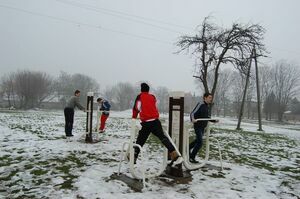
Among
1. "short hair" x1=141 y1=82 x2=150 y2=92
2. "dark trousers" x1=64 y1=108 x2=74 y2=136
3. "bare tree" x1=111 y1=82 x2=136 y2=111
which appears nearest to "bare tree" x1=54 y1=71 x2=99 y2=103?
"bare tree" x1=111 y1=82 x2=136 y2=111

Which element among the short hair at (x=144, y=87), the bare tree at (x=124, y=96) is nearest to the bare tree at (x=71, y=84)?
the bare tree at (x=124, y=96)

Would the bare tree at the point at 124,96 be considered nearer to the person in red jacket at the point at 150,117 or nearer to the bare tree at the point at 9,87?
the bare tree at the point at 9,87

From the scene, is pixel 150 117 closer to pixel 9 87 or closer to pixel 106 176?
pixel 106 176

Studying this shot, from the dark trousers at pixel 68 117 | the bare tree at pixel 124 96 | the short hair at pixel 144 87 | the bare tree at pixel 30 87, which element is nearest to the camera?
the short hair at pixel 144 87

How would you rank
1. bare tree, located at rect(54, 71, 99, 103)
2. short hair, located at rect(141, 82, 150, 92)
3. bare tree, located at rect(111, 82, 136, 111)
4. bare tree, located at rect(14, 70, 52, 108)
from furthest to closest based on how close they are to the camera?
bare tree, located at rect(111, 82, 136, 111), bare tree, located at rect(54, 71, 99, 103), bare tree, located at rect(14, 70, 52, 108), short hair, located at rect(141, 82, 150, 92)

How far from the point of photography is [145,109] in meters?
5.76

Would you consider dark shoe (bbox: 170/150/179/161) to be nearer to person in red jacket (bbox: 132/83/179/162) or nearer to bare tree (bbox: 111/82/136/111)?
person in red jacket (bbox: 132/83/179/162)

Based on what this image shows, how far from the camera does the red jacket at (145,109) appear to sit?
576 centimetres

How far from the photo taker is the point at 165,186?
17.8 ft

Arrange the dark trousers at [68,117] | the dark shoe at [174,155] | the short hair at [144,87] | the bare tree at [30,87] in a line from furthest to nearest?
the bare tree at [30,87] < the dark trousers at [68,117] < the short hair at [144,87] < the dark shoe at [174,155]

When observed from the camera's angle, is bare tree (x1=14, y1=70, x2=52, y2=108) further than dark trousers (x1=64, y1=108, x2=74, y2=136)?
Yes

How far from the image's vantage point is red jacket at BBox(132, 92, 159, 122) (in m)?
5.76

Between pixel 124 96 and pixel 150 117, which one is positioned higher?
pixel 124 96

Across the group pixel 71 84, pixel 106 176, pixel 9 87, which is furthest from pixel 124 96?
pixel 106 176
